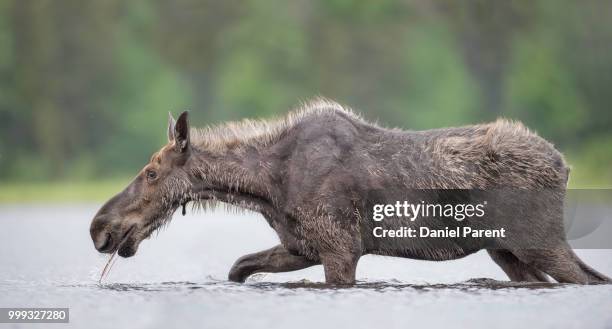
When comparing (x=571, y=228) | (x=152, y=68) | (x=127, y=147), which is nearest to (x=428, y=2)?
(x=152, y=68)

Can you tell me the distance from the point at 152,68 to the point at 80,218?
71.5 ft

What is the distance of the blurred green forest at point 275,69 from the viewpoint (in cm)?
4606

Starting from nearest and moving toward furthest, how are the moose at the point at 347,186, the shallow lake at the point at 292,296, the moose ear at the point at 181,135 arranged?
the shallow lake at the point at 292,296 < the moose at the point at 347,186 < the moose ear at the point at 181,135

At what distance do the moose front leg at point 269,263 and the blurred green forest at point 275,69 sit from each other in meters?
30.5

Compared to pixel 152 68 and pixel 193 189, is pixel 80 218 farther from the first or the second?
pixel 152 68

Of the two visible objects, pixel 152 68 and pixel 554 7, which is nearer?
pixel 152 68

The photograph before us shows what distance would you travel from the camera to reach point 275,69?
50469 mm

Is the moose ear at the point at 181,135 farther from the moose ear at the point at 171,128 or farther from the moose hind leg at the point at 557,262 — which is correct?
the moose hind leg at the point at 557,262

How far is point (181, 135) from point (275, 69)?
3809cm

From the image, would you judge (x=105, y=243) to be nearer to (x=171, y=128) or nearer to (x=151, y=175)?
(x=151, y=175)

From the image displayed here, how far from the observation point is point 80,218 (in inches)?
1121

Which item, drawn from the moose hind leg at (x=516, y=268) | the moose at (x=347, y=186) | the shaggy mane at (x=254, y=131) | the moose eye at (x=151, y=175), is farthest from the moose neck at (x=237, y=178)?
the moose hind leg at (x=516, y=268)

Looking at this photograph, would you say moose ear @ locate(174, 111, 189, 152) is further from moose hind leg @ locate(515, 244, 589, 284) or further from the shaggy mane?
moose hind leg @ locate(515, 244, 589, 284)

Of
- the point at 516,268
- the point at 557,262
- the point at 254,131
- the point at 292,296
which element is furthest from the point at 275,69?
the point at 292,296
